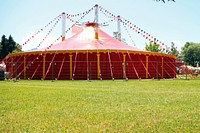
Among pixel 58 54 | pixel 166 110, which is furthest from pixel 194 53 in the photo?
pixel 166 110

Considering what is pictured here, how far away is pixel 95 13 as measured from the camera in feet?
80.6

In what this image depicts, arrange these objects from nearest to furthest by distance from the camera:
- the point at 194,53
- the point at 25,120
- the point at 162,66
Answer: the point at 25,120 → the point at 162,66 → the point at 194,53

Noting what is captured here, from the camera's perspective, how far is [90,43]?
881 inches

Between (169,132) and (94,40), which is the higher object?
(94,40)

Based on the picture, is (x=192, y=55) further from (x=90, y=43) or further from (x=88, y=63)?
(x=88, y=63)

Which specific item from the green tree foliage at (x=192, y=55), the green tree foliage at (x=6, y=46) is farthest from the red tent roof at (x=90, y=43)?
the green tree foliage at (x=192, y=55)

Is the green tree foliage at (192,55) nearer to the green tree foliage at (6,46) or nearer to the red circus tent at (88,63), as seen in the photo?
the green tree foliage at (6,46)

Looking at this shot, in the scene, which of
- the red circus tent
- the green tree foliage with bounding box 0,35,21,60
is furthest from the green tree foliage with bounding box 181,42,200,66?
the red circus tent

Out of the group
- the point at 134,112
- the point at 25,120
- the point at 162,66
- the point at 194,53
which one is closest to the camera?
the point at 25,120

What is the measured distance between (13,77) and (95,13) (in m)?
8.81

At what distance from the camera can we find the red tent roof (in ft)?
70.5

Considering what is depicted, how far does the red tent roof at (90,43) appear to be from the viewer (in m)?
21.5

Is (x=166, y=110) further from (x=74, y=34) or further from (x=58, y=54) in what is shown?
(x=74, y=34)

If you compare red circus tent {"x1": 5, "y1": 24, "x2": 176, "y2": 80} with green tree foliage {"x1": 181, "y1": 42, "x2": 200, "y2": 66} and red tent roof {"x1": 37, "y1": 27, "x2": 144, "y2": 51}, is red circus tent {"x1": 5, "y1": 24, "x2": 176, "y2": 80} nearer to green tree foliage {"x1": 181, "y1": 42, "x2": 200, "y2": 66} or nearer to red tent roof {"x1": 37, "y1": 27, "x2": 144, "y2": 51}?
red tent roof {"x1": 37, "y1": 27, "x2": 144, "y2": 51}
